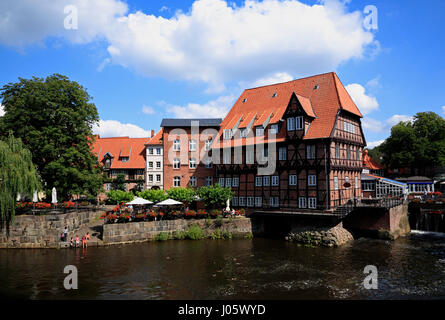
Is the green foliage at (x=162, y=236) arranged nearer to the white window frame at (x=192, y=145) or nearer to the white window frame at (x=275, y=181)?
the white window frame at (x=275, y=181)

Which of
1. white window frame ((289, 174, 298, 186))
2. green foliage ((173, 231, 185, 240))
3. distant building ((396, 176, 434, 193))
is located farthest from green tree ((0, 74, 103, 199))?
distant building ((396, 176, 434, 193))

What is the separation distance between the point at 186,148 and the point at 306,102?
16854mm

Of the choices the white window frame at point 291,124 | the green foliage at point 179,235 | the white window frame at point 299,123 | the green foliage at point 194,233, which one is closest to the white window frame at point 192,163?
the green foliage at point 194,233

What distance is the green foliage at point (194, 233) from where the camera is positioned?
30.4 m

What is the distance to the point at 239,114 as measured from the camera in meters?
39.9

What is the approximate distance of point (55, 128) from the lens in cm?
3172

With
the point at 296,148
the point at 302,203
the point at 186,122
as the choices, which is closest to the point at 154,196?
the point at 186,122

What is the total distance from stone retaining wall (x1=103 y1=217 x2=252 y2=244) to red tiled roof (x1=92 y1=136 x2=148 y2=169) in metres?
18.2

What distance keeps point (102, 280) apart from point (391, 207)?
24522 millimetres

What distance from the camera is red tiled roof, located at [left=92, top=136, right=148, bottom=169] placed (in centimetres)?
4756

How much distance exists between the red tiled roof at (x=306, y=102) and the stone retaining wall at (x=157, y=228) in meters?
10.1

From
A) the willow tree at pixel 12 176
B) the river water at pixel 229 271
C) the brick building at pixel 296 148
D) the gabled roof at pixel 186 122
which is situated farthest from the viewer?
the gabled roof at pixel 186 122

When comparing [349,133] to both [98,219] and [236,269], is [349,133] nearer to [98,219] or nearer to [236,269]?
[236,269]

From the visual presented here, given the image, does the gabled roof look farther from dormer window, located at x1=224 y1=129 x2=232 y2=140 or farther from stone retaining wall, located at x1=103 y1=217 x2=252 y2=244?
stone retaining wall, located at x1=103 y1=217 x2=252 y2=244
